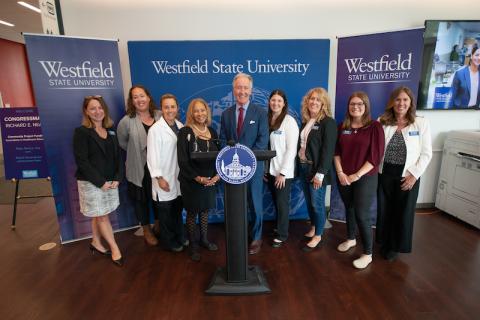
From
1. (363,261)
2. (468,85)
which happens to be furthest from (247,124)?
(468,85)

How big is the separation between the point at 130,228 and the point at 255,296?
6.49ft

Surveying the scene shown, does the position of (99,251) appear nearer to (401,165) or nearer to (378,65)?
(401,165)

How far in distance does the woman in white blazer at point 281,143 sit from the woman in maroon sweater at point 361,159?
0.44 m

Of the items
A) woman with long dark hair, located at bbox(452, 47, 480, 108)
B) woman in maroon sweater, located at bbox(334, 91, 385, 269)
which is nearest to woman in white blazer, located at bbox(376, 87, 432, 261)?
woman in maroon sweater, located at bbox(334, 91, 385, 269)

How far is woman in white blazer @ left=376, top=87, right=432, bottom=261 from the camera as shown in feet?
7.57

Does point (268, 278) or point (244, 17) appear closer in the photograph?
point (268, 278)

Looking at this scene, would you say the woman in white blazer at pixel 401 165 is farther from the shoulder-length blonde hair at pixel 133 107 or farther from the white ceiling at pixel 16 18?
the white ceiling at pixel 16 18

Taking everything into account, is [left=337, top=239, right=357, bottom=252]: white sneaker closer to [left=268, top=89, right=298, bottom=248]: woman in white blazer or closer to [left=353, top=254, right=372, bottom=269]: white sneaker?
[left=353, top=254, right=372, bottom=269]: white sneaker

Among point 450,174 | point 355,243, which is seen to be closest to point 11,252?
point 355,243

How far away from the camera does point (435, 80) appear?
11.0 feet

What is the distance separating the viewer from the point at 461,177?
3359mm

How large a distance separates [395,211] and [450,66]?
214 cm

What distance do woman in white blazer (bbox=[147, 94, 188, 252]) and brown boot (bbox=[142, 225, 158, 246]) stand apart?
0.98 ft

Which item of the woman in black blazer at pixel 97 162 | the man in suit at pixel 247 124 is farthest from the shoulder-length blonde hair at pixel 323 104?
the woman in black blazer at pixel 97 162
